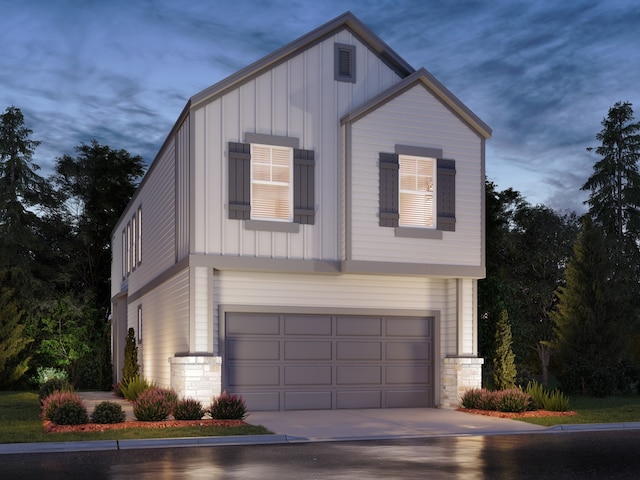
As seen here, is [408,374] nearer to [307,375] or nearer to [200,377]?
[307,375]

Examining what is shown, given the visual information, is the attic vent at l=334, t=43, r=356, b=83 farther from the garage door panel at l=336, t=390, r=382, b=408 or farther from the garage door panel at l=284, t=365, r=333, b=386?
the garage door panel at l=336, t=390, r=382, b=408

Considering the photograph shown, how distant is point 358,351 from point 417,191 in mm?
4483

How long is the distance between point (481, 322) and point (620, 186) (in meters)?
25.2

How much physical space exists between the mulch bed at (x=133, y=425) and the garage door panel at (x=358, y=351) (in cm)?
532

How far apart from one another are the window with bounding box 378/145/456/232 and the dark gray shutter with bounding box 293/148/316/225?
6.60 feet

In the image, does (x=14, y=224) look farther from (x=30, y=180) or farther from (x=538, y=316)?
(x=538, y=316)

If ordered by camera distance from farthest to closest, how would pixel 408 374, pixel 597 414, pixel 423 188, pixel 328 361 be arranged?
pixel 408 374, pixel 423 188, pixel 328 361, pixel 597 414

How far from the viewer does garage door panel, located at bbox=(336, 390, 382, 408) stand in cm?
2220

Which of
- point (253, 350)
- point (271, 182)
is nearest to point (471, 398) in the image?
point (253, 350)

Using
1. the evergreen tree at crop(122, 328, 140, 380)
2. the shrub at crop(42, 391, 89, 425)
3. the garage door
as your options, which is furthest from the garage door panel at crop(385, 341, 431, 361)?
the evergreen tree at crop(122, 328, 140, 380)

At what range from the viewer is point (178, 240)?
855 inches

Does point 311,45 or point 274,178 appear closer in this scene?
point 274,178

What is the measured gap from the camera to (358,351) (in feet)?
73.8

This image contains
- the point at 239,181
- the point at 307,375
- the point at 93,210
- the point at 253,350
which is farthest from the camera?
the point at 93,210
